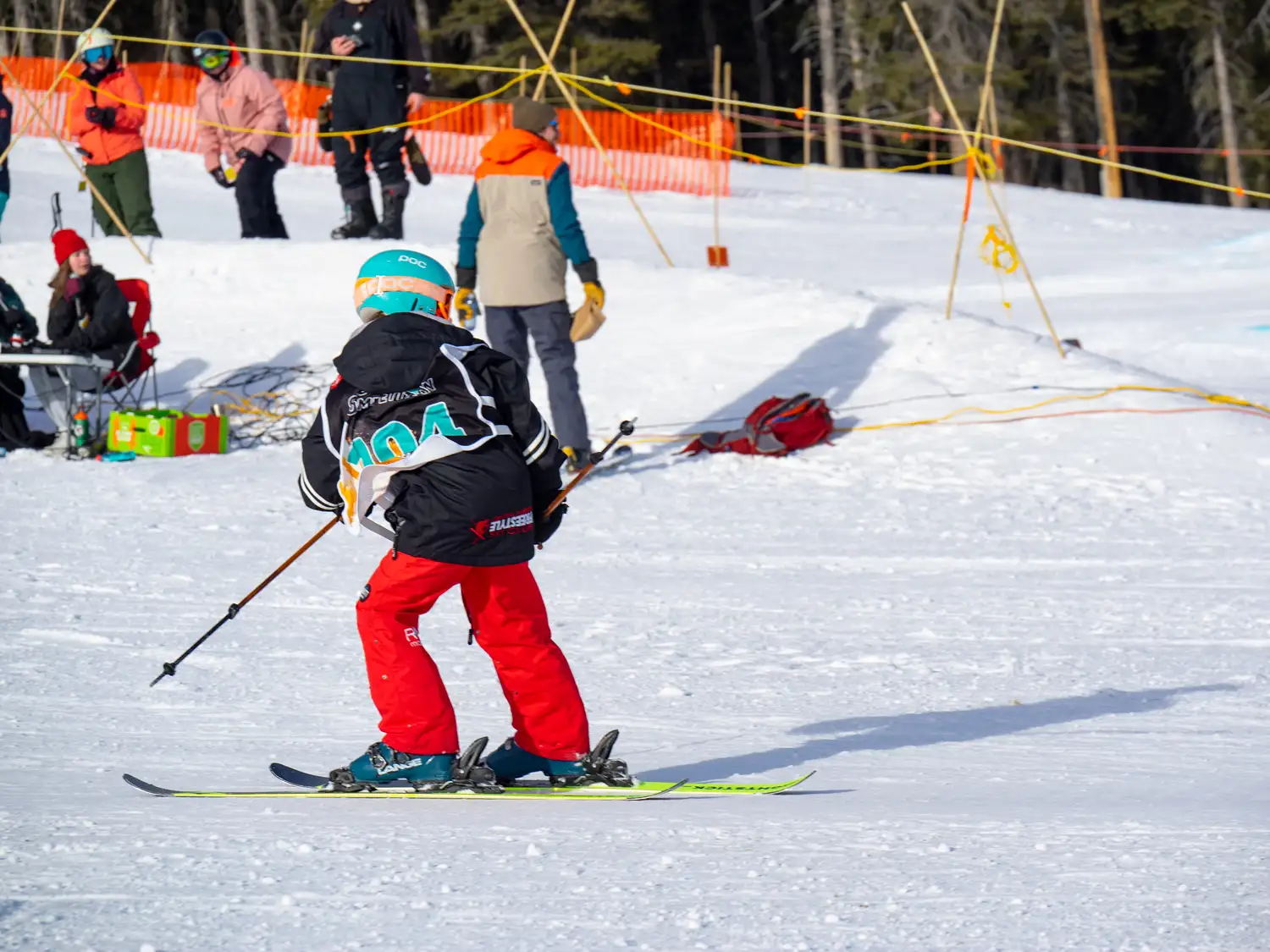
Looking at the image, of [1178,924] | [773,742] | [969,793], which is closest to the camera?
[1178,924]

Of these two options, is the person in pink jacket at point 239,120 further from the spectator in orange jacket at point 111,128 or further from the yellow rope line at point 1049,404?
the yellow rope line at point 1049,404

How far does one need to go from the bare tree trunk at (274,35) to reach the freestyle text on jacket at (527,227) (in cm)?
2622

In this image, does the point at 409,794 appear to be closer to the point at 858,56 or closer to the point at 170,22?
the point at 858,56

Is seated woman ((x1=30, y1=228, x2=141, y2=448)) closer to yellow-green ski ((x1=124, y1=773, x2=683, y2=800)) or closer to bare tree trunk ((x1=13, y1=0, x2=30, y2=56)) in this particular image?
yellow-green ski ((x1=124, y1=773, x2=683, y2=800))

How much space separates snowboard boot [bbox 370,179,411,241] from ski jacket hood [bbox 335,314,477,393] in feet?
24.6

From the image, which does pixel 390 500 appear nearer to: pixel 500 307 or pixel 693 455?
pixel 500 307

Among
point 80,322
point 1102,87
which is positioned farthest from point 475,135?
point 80,322

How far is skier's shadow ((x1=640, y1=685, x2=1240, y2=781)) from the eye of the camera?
4.23 meters

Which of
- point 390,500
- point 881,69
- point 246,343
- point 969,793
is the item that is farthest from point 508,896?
point 881,69

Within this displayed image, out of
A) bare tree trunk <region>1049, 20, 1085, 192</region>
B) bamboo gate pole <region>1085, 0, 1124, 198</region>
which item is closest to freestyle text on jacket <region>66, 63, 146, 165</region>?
bamboo gate pole <region>1085, 0, 1124, 198</region>

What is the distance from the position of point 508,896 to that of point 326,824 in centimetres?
63

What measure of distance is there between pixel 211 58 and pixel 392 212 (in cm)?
176

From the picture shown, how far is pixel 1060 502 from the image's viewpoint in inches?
303

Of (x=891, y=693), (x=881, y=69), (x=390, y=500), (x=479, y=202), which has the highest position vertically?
(x=881, y=69)
